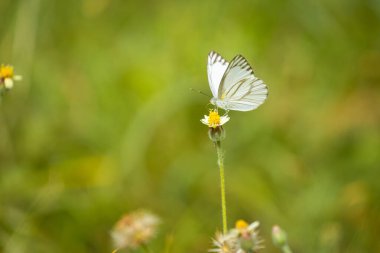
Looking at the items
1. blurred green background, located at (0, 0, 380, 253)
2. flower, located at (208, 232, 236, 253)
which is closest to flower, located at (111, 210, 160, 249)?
blurred green background, located at (0, 0, 380, 253)

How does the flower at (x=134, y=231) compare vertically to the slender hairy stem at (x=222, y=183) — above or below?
above

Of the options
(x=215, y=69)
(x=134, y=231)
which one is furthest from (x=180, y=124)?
(x=215, y=69)

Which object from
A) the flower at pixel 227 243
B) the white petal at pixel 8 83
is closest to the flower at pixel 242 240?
the flower at pixel 227 243

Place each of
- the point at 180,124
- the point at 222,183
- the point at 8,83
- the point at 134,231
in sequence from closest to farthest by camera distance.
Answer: the point at 222,183 → the point at 8,83 → the point at 134,231 → the point at 180,124

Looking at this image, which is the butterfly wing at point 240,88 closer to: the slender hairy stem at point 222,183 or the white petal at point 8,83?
the slender hairy stem at point 222,183

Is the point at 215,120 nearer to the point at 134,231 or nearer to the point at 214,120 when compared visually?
the point at 214,120

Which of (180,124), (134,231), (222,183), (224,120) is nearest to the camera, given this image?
(222,183)
